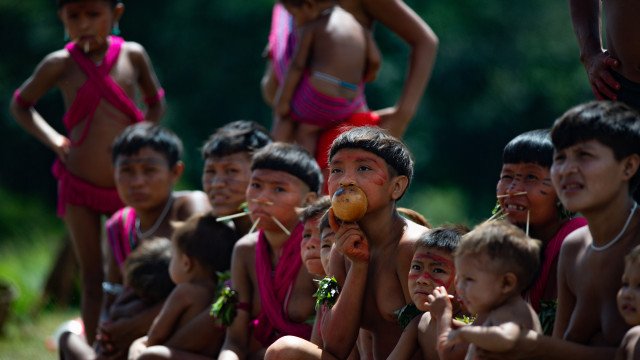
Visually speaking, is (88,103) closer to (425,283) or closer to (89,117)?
(89,117)

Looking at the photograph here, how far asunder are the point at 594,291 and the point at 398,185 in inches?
32.6

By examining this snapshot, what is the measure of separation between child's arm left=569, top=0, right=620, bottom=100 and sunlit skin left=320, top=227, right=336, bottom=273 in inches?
40.8

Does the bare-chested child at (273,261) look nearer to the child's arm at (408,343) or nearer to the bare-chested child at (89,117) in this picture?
the child's arm at (408,343)

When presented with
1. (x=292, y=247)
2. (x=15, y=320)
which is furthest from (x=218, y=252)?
(x=15, y=320)

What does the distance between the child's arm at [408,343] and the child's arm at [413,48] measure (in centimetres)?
247

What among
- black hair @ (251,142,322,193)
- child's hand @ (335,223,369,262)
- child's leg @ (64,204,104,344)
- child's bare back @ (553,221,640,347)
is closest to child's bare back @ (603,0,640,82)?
child's bare back @ (553,221,640,347)

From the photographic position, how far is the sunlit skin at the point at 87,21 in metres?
6.59

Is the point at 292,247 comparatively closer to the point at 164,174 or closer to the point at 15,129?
the point at 164,174

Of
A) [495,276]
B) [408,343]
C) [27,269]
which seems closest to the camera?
[495,276]

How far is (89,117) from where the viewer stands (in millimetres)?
6652

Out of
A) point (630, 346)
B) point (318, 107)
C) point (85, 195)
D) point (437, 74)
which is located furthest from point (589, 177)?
point (437, 74)

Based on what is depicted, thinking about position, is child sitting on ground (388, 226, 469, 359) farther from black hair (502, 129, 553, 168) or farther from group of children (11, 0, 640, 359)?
black hair (502, 129, 553, 168)

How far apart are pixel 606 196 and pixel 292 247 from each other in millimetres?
1721

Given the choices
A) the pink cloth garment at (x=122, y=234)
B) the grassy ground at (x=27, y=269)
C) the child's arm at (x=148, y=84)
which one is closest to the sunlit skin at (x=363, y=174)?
the pink cloth garment at (x=122, y=234)
